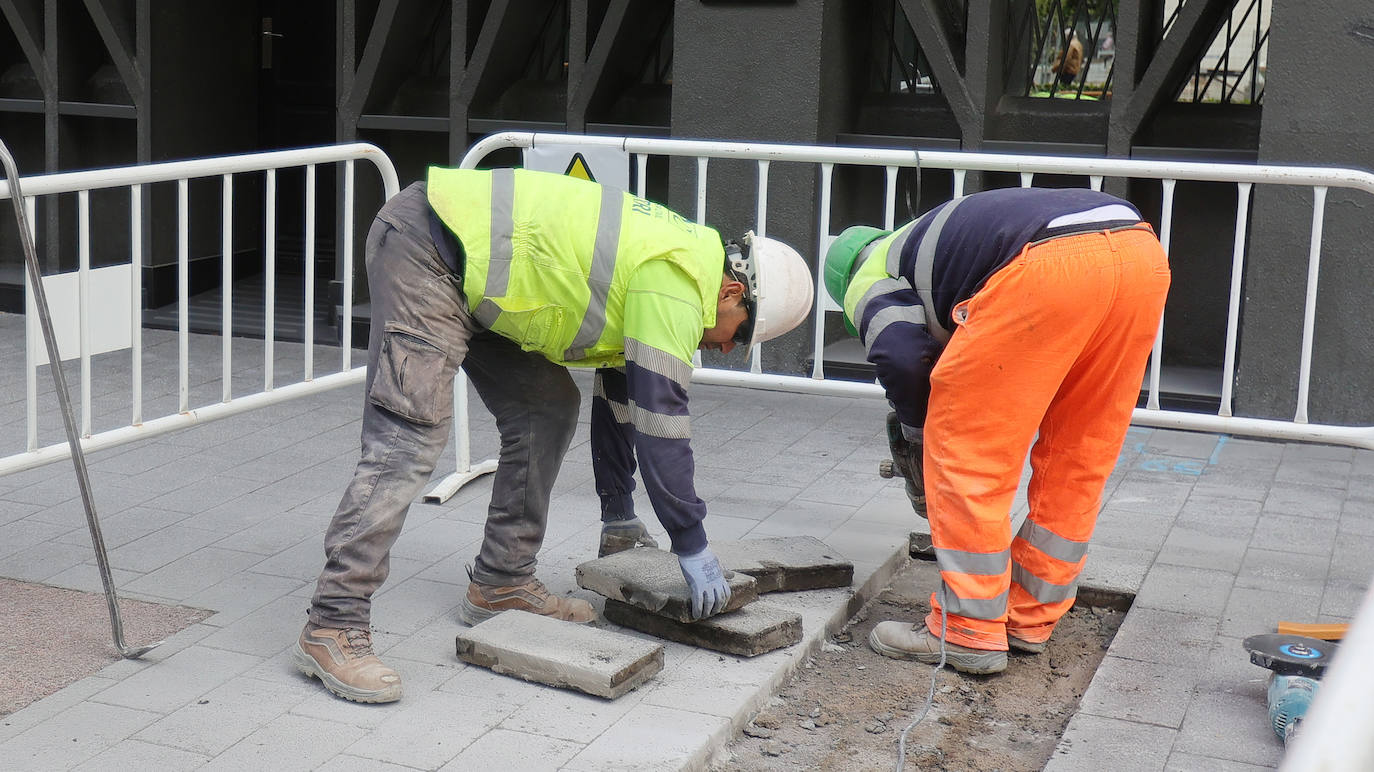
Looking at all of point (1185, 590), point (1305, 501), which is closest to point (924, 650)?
point (1185, 590)

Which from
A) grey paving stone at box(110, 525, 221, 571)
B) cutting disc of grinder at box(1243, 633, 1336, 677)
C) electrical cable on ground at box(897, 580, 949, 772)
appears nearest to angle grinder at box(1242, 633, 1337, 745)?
cutting disc of grinder at box(1243, 633, 1336, 677)

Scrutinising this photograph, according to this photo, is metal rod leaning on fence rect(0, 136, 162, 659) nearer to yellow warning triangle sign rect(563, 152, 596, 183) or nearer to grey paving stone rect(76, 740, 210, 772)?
grey paving stone rect(76, 740, 210, 772)

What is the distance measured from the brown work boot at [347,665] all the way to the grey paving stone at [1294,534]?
11.0ft

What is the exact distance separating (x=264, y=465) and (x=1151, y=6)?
4949 mm

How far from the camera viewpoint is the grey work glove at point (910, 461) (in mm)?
4266

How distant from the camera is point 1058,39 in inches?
306

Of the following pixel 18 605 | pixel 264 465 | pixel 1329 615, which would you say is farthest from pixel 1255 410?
pixel 18 605

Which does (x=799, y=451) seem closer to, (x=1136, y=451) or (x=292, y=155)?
(x=1136, y=451)

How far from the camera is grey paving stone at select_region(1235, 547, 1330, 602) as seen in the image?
4.80 meters

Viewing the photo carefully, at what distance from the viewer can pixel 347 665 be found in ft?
12.0

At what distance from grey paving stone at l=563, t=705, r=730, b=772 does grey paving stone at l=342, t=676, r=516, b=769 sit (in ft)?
0.97

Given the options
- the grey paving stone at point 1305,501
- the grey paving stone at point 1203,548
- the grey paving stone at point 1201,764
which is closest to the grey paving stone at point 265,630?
the grey paving stone at point 1201,764

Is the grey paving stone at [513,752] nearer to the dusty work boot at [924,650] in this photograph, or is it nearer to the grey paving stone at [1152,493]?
the dusty work boot at [924,650]

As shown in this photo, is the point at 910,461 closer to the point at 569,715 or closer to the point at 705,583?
the point at 705,583
